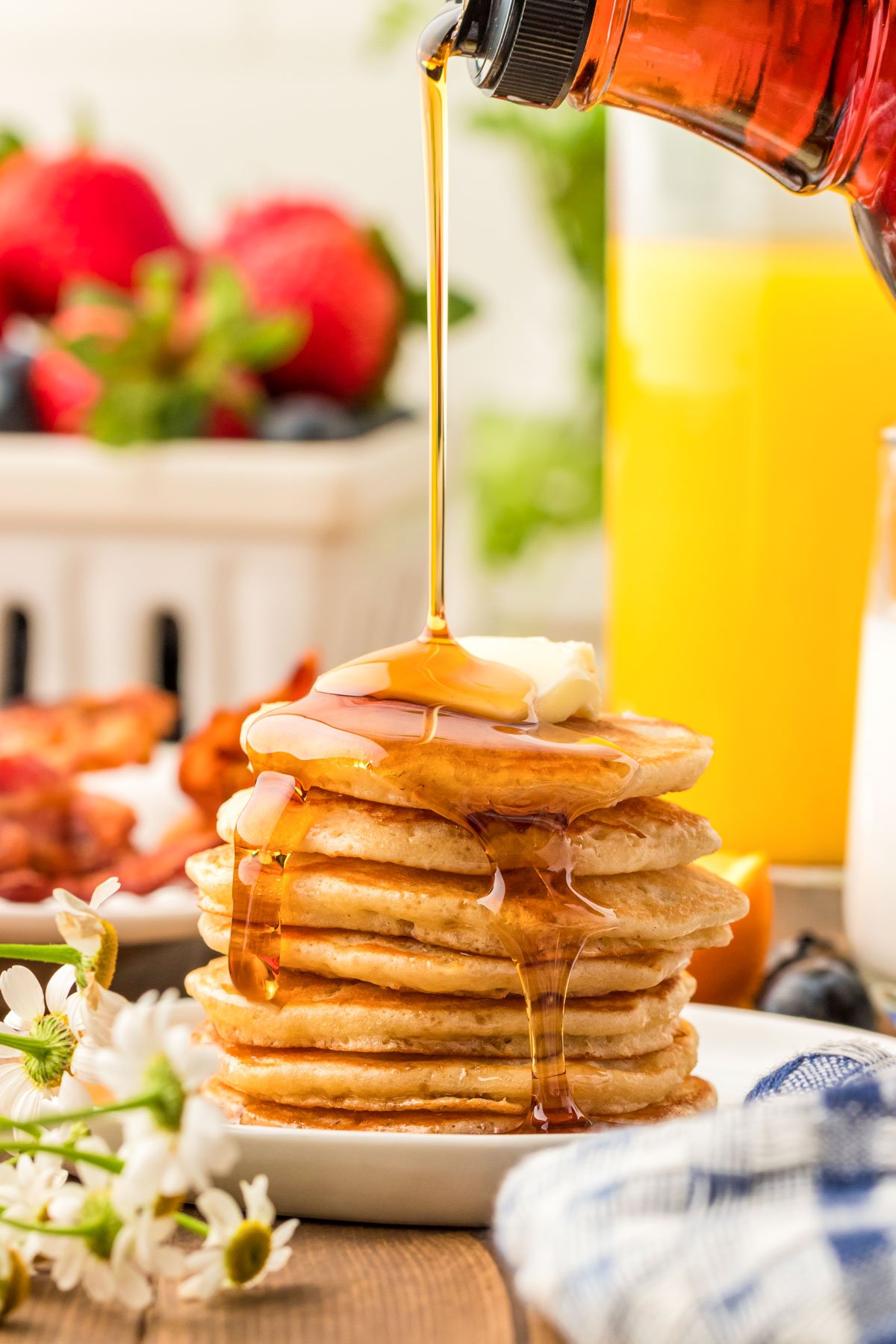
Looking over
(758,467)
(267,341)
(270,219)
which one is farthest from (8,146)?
(758,467)

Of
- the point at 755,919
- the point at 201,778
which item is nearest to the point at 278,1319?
the point at 755,919

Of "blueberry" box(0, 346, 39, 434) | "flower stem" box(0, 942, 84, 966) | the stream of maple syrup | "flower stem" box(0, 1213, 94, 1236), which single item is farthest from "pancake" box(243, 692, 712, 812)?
"blueberry" box(0, 346, 39, 434)

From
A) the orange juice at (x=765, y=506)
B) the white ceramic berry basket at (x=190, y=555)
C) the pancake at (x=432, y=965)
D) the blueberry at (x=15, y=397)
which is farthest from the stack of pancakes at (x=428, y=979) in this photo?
the blueberry at (x=15, y=397)

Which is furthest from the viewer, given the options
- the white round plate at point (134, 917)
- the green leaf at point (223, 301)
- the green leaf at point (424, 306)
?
the green leaf at point (424, 306)

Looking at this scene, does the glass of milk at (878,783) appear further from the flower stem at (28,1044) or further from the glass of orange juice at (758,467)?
the flower stem at (28,1044)

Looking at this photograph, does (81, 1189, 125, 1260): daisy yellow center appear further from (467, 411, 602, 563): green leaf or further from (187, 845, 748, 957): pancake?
(467, 411, 602, 563): green leaf
